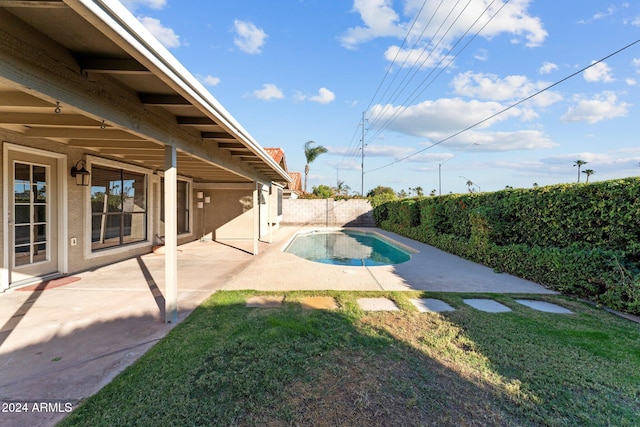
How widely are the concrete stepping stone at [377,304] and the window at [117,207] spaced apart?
6.49 meters

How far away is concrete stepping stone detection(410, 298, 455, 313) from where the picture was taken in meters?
4.59

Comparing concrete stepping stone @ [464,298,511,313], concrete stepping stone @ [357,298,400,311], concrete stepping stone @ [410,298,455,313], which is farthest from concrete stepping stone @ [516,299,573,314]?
concrete stepping stone @ [357,298,400,311]

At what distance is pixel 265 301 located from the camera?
191 inches

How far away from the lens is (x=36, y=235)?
5.81 metres

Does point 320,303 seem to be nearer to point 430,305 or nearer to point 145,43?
point 430,305

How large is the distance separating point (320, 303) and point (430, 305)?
1719mm

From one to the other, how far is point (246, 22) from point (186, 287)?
10.5 meters

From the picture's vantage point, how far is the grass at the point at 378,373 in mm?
2270

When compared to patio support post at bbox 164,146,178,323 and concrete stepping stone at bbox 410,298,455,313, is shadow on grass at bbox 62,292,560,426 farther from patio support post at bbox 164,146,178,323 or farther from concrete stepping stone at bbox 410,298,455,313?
concrete stepping stone at bbox 410,298,455,313

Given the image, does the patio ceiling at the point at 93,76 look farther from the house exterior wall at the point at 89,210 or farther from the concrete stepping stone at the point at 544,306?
the concrete stepping stone at the point at 544,306

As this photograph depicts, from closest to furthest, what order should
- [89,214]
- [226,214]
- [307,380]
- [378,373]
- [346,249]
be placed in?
[307,380], [378,373], [89,214], [226,214], [346,249]

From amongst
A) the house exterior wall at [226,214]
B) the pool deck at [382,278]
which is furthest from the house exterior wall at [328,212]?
the pool deck at [382,278]

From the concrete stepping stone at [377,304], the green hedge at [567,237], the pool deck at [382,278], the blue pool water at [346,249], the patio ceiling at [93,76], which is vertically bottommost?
the blue pool water at [346,249]

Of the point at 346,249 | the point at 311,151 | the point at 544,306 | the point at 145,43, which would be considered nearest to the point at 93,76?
the point at 145,43
